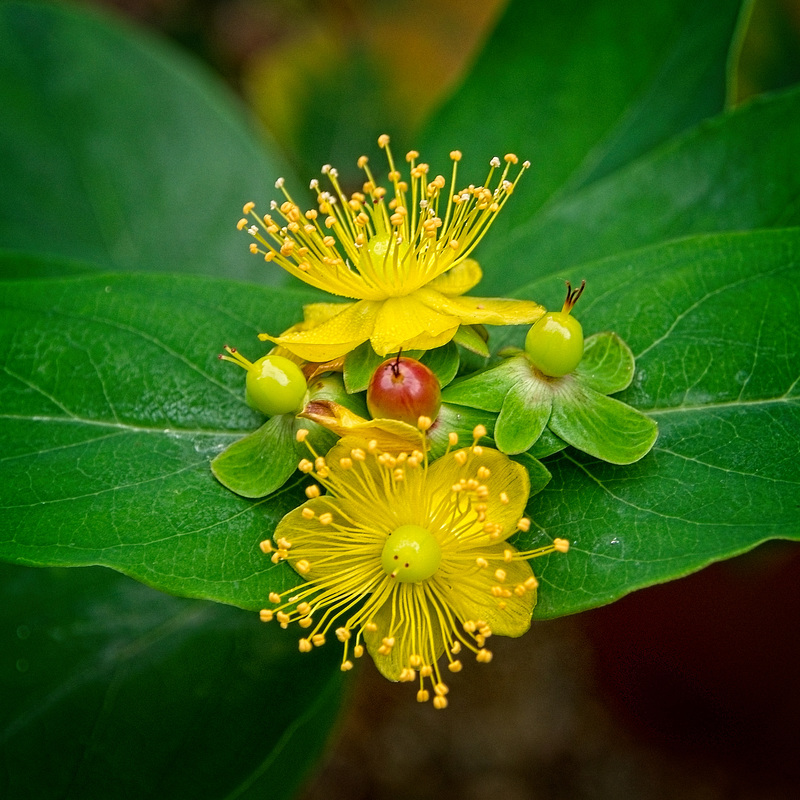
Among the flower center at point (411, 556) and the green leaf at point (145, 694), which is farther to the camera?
the green leaf at point (145, 694)

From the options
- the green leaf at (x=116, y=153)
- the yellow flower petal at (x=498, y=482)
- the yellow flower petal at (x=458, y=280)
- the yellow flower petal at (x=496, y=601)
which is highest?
the green leaf at (x=116, y=153)

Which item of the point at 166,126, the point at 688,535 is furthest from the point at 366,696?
the point at 166,126

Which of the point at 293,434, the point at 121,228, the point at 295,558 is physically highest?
the point at 121,228

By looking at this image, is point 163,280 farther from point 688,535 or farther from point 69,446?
point 688,535

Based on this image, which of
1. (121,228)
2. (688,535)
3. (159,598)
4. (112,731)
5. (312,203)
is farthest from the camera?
(312,203)

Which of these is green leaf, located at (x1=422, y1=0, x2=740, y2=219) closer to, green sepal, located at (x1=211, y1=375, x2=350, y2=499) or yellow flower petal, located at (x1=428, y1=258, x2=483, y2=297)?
yellow flower petal, located at (x1=428, y1=258, x2=483, y2=297)

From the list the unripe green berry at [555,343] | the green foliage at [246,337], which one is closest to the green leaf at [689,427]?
the green foliage at [246,337]

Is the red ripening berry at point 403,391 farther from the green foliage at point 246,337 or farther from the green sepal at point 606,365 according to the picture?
the green sepal at point 606,365
